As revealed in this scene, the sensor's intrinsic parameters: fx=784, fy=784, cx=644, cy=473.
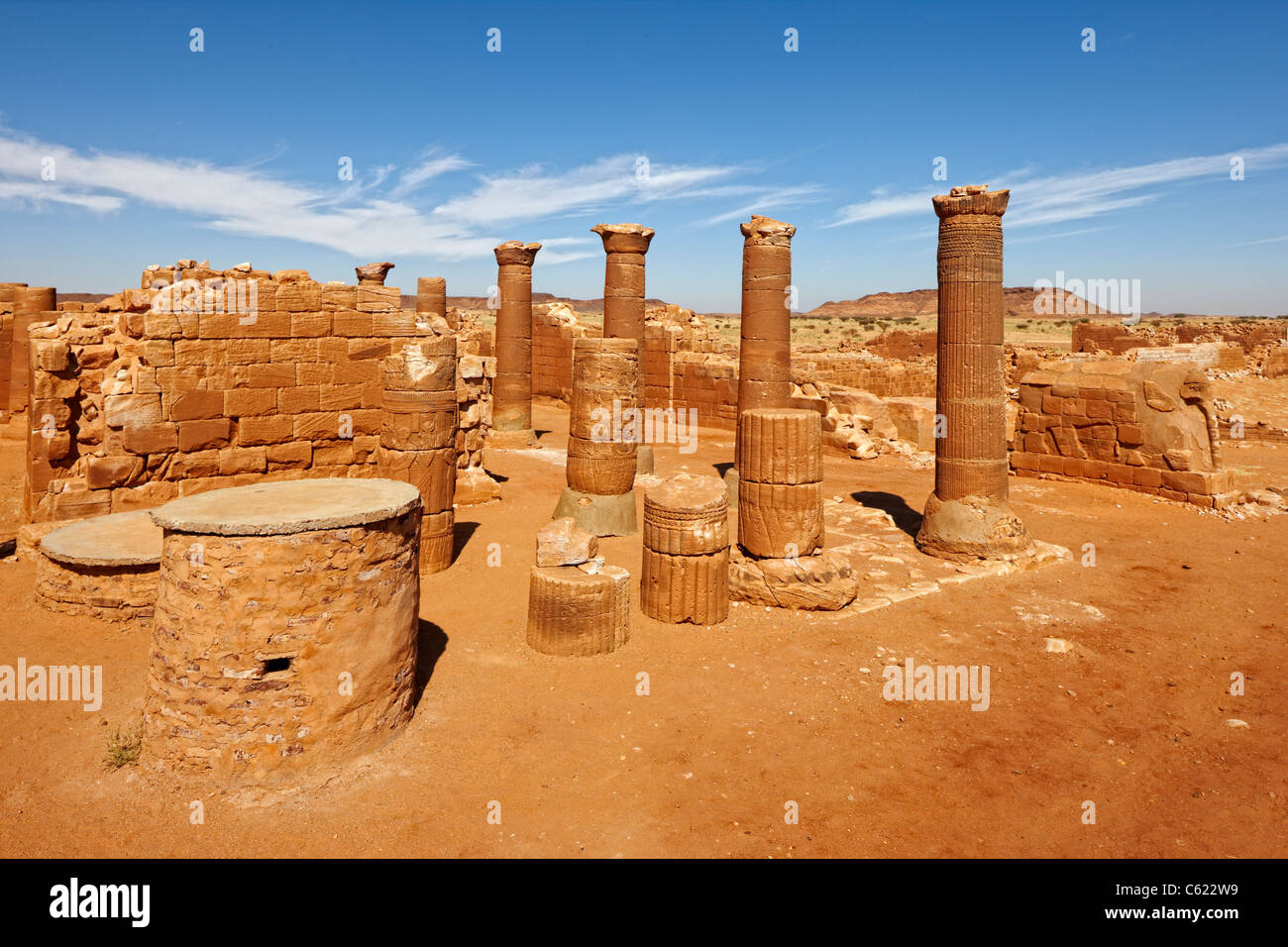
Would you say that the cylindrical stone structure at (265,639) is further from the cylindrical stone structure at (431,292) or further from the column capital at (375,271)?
the cylindrical stone structure at (431,292)

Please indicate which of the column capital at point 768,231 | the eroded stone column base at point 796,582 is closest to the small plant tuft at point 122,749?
the eroded stone column base at point 796,582

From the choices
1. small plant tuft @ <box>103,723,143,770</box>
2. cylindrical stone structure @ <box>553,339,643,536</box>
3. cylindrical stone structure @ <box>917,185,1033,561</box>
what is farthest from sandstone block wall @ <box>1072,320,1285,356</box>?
small plant tuft @ <box>103,723,143,770</box>

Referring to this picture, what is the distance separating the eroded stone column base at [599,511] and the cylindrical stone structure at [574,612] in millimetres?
3215

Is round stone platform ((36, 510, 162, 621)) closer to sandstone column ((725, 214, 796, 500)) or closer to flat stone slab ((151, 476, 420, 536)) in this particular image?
flat stone slab ((151, 476, 420, 536))

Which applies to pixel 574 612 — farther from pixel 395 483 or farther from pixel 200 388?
pixel 200 388

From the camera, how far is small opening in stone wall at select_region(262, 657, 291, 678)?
442 centimetres

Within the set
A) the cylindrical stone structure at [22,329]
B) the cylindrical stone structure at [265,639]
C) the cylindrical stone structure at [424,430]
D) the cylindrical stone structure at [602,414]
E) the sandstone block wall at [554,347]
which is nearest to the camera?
the cylindrical stone structure at [265,639]

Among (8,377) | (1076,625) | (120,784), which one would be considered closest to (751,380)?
(1076,625)

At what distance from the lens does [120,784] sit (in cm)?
451

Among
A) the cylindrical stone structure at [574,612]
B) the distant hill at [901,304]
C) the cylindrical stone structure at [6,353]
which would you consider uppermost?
the distant hill at [901,304]

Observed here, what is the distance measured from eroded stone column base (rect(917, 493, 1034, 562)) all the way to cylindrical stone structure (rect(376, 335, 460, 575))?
587 cm

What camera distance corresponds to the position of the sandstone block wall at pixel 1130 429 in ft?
40.1

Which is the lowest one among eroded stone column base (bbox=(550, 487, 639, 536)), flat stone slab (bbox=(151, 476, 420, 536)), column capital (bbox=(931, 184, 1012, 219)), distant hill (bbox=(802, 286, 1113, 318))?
eroded stone column base (bbox=(550, 487, 639, 536))

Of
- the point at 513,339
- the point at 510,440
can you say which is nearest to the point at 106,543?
the point at 510,440
